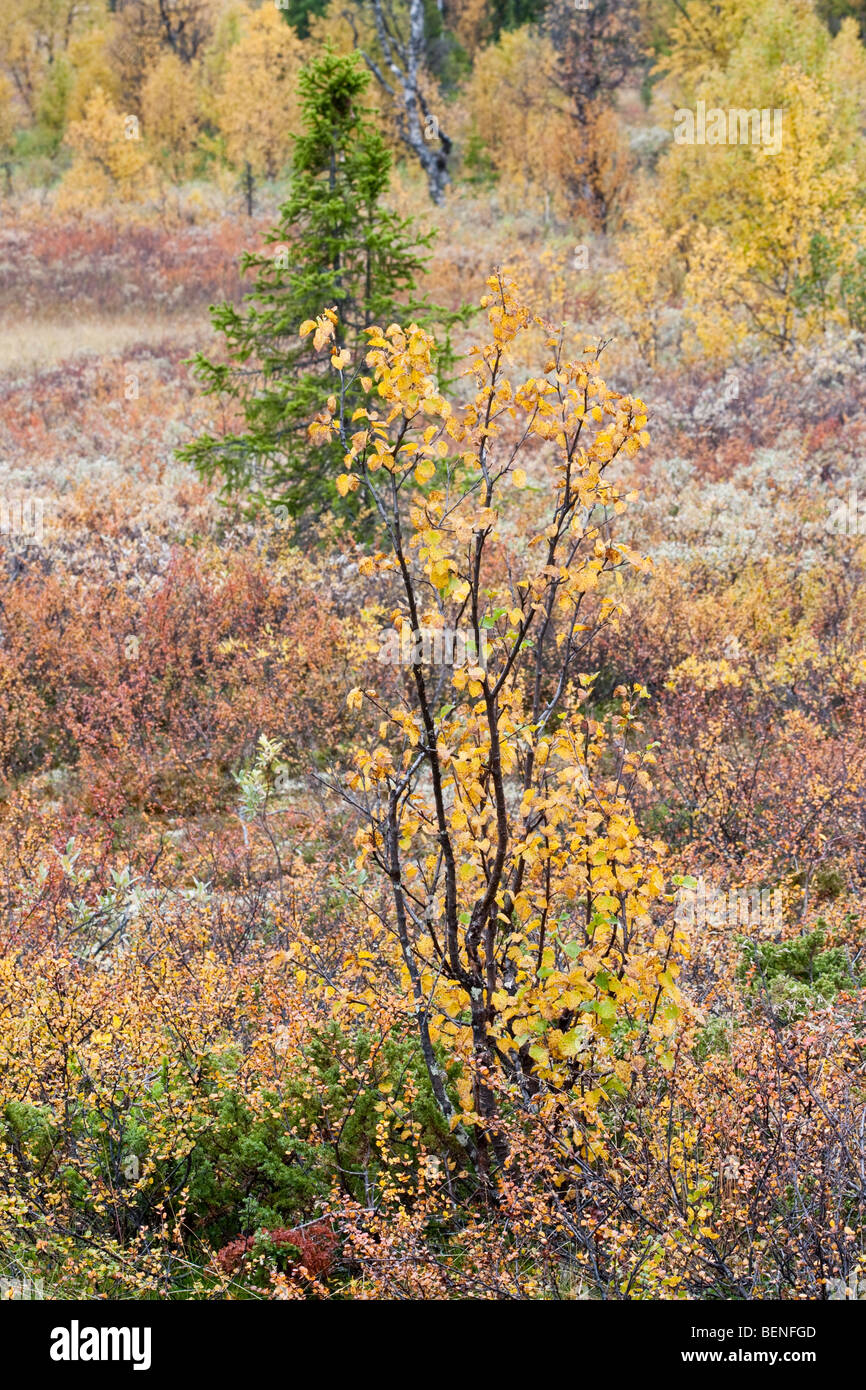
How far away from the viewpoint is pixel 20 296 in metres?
22.5

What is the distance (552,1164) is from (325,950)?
2005 millimetres

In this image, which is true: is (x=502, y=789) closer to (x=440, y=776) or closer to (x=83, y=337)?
(x=440, y=776)

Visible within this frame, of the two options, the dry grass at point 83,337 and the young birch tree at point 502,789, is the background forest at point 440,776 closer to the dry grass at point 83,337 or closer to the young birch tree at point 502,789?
the young birch tree at point 502,789

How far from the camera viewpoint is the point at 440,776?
3238 millimetres

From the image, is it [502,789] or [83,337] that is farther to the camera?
[83,337]

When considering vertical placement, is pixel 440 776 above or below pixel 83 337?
below

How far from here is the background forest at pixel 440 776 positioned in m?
3.03

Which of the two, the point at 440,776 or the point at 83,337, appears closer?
the point at 440,776

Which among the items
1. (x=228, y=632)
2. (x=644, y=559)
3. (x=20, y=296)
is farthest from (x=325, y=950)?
(x=20, y=296)

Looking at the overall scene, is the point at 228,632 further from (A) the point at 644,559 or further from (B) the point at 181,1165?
(A) the point at 644,559

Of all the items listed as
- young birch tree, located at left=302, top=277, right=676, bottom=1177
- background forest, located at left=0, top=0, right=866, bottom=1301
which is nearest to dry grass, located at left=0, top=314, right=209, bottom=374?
background forest, located at left=0, top=0, right=866, bottom=1301

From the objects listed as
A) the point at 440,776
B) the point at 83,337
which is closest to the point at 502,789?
the point at 440,776

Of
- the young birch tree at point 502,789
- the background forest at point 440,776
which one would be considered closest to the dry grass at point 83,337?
the background forest at point 440,776

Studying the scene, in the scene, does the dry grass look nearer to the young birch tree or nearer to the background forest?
the background forest
